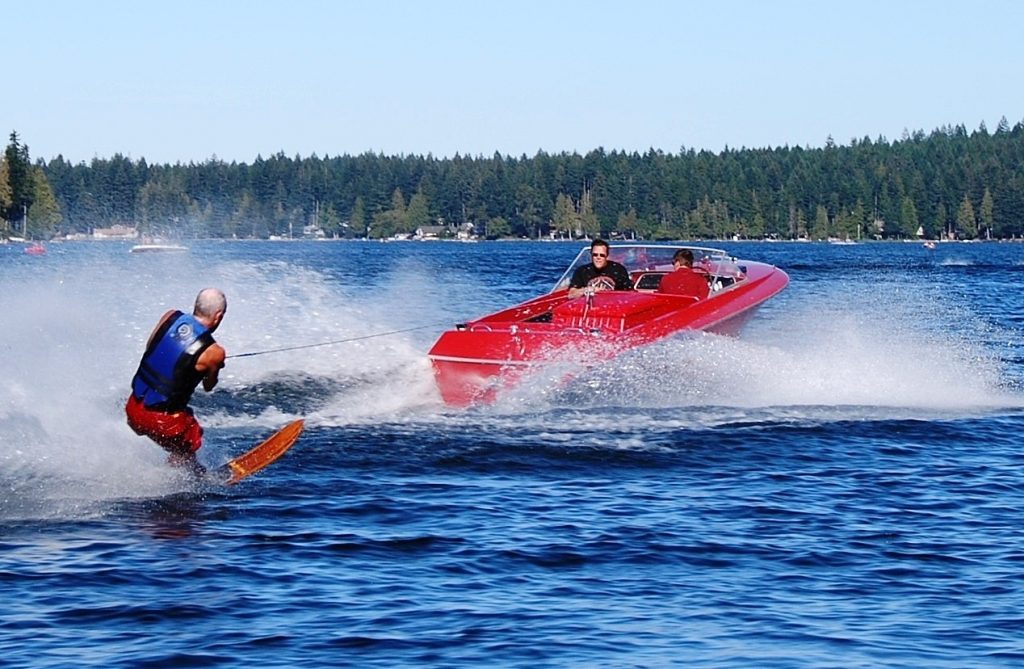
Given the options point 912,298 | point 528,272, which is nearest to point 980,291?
point 912,298

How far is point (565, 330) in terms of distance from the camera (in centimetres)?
1673

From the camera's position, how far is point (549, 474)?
12.8 metres

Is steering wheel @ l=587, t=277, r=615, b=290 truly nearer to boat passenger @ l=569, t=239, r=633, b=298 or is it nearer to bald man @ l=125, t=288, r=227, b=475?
boat passenger @ l=569, t=239, r=633, b=298

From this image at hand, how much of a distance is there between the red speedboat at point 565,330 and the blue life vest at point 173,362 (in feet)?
18.4

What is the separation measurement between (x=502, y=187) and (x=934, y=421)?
182 meters

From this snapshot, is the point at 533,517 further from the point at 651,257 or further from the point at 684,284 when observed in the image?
the point at 651,257

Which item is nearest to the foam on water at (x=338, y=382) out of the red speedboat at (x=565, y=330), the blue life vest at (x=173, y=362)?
the red speedboat at (x=565, y=330)

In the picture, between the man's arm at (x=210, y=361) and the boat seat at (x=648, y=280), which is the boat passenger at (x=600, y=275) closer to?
the boat seat at (x=648, y=280)

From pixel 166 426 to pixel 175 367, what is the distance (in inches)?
18.8

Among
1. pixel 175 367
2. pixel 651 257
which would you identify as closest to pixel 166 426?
pixel 175 367

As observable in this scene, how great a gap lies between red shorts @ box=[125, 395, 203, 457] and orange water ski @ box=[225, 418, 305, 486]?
0.67 meters

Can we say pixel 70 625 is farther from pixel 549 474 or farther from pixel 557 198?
pixel 557 198

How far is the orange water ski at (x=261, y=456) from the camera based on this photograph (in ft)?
38.8

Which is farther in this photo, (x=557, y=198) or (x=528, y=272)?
(x=557, y=198)
